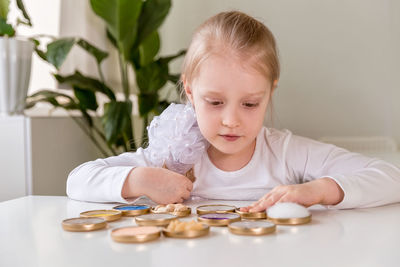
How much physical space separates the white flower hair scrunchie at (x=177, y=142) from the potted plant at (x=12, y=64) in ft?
3.88

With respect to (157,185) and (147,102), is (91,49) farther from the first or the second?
Answer: (157,185)

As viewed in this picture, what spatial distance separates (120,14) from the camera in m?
2.35

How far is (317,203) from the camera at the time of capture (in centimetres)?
90

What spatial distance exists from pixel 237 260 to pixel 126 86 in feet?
7.23

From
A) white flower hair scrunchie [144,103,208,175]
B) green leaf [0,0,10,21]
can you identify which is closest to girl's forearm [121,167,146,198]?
white flower hair scrunchie [144,103,208,175]

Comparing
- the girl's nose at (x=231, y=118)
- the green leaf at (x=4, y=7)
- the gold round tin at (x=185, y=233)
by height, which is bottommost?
the gold round tin at (x=185, y=233)

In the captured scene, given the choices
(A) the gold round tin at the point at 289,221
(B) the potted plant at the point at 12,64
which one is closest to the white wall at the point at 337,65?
(B) the potted plant at the point at 12,64

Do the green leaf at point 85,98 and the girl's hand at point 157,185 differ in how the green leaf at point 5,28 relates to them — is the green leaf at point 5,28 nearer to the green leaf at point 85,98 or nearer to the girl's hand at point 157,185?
the green leaf at point 85,98

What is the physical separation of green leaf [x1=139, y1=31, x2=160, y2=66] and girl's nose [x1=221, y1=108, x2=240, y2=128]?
5.83 ft

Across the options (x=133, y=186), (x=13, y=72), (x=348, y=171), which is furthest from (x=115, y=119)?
(x=348, y=171)

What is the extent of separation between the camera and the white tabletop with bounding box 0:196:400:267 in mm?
525

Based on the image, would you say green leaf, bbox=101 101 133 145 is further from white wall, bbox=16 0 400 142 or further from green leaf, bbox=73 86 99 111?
white wall, bbox=16 0 400 142

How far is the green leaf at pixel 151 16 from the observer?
253 centimetres

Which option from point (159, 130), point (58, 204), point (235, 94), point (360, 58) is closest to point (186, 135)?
point (159, 130)
